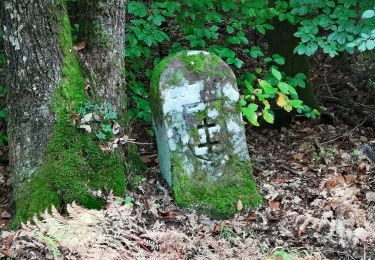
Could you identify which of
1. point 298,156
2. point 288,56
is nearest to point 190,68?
point 298,156

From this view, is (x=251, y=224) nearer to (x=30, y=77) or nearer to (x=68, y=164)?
(x=68, y=164)

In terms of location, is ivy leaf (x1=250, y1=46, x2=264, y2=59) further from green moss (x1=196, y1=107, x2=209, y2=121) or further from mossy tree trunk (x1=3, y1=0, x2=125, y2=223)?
mossy tree trunk (x1=3, y1=0, x2=125, y2=223)

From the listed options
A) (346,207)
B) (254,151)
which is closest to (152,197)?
(346,207)

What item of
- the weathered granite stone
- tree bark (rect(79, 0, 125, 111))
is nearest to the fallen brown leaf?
the weathered granite stone

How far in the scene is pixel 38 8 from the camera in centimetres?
445

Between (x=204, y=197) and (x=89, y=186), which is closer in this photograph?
(x=89, y=186)

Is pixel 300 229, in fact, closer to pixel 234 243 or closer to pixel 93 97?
pixel 234 243

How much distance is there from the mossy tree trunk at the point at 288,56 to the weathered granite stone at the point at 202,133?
321 centimetres

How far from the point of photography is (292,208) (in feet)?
16.4

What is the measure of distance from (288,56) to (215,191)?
3.82 metres

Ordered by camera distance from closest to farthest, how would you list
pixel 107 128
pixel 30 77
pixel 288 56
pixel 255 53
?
pixel 30 77 → pixel 107 128 → pixel 255 53 → pixel 288 56

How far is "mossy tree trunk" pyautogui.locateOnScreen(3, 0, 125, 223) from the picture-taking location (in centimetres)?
449

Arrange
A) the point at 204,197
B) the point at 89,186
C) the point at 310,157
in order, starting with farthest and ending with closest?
the point at 310,157
the point at 204,197
the point at 89,186

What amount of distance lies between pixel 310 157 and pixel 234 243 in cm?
288
